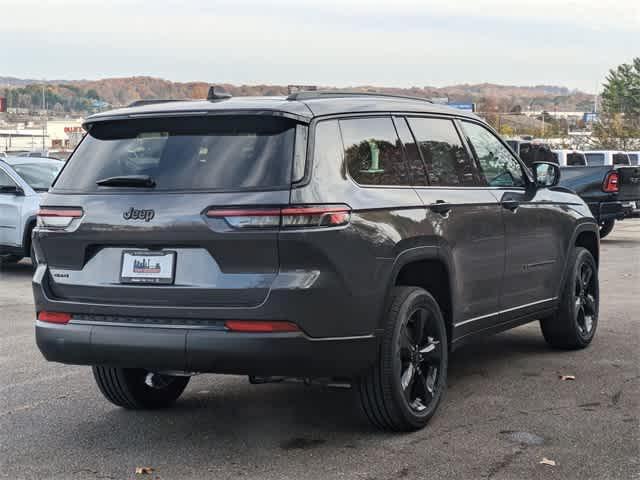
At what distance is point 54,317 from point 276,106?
1630 millimetres

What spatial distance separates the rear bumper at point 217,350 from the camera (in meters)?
5.33

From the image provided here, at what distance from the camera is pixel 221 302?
5.37 meters

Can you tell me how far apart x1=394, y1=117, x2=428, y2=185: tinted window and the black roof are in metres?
0.10

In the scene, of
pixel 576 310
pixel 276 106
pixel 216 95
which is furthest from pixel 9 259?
pixel 276 106

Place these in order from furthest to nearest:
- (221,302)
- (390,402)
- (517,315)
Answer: (517,315), (390,402), (221,302)

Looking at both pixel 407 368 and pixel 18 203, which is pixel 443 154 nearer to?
pixel 407 368

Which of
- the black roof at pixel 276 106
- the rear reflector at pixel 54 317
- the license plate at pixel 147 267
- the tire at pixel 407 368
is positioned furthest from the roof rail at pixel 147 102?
the tire at pixel 407 368

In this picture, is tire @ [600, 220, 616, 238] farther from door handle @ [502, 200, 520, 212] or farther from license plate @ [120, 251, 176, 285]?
license plate @ [120, 251, 176, 285]

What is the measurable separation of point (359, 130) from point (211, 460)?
6.27 feet

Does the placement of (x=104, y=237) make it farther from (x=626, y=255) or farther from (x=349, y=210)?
(x=626, y=255)

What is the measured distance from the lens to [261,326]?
17.5 ft

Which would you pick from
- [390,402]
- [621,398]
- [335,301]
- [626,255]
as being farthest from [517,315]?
[626,255]

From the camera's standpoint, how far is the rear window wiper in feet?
18.5

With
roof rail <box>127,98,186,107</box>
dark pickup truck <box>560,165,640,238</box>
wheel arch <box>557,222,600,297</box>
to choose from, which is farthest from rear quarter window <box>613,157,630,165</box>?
roof rail <box>127,98,186,107</box>
